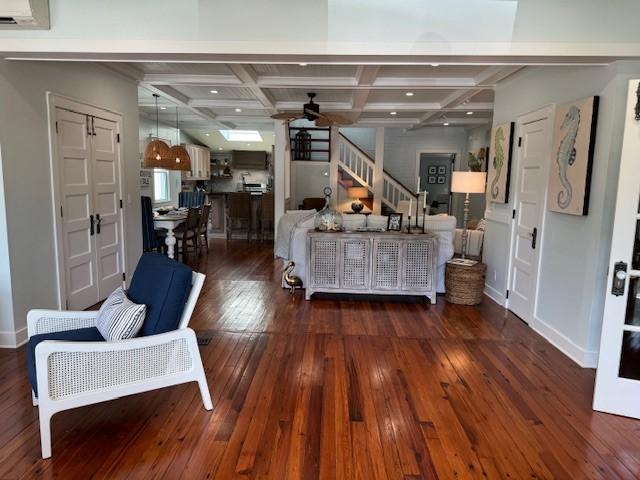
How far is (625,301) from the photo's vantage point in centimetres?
248

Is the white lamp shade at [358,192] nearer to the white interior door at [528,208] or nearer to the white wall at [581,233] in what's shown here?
the white interior door at [528,208]

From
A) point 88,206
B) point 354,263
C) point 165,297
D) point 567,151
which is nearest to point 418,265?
point 354,263

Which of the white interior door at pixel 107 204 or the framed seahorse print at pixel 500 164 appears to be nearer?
the white interior door at pixel 107 204

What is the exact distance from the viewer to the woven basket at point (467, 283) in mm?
4754

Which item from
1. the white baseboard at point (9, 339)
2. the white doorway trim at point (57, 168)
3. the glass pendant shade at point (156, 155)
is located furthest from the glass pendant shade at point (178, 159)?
the white baseboard at point (9, 339)

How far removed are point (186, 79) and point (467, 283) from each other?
4.14 m

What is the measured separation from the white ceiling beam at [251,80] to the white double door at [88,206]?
1.52 m

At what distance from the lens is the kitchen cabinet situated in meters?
9.77

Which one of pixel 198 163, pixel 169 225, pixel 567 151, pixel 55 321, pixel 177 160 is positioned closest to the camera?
pixel 55 321

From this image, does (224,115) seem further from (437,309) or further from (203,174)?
(437,309)

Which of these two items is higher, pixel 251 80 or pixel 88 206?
pixel 251 80

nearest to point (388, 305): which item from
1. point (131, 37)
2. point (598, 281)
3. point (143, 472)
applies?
point (598, 281)

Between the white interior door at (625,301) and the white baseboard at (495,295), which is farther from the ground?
the white interior door at (625,301)

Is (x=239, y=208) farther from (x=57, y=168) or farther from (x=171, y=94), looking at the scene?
(x=57, y=168)
